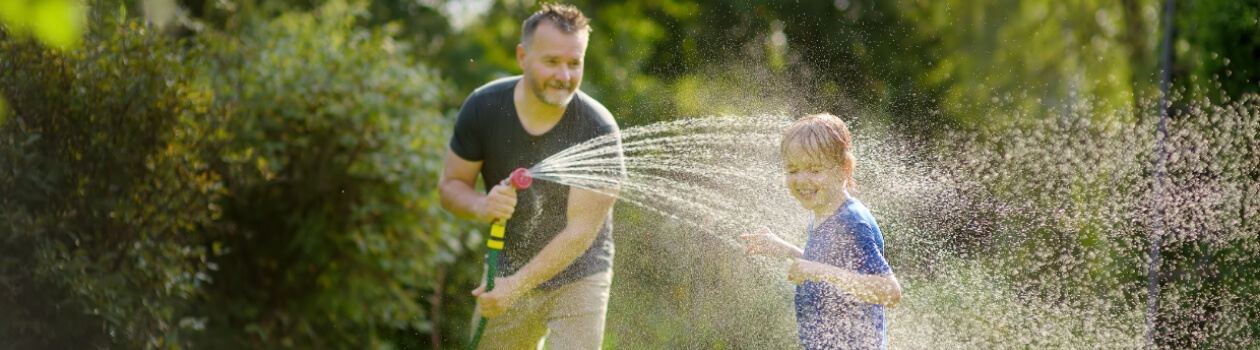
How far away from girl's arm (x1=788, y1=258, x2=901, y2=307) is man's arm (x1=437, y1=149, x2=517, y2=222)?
0.93 meters

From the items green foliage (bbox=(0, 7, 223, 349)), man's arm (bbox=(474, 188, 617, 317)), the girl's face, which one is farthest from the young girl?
green foliage (bbox=(0, 7, 223, 349))

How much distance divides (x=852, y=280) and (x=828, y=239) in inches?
8.6

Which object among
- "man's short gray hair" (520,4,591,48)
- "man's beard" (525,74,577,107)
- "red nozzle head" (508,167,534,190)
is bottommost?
"red nozzle head" (508,167,534,190)

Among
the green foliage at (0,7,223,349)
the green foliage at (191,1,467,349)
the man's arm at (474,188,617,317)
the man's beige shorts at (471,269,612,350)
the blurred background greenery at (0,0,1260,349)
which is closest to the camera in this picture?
the man's arm at (474,188,617,317)

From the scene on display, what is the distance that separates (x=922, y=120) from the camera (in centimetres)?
691

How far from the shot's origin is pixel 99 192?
4.05 meters

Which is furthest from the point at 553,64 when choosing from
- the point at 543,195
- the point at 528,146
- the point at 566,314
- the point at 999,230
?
the point at 999,230

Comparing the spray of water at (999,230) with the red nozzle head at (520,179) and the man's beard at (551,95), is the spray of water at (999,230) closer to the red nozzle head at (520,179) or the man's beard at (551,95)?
the man's beard at (551,95)

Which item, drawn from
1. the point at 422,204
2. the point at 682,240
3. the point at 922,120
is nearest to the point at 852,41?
the point at 922,120

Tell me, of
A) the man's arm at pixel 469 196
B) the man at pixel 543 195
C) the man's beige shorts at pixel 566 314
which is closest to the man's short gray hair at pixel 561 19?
the man at pixel 543 195

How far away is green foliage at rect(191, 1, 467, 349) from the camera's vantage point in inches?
218

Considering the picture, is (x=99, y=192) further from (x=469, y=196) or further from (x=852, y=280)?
(x=852, y=280)

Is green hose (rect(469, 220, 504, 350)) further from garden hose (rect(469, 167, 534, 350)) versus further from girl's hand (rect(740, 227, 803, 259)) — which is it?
girl's hand (rect(740, 227, 803, 259))

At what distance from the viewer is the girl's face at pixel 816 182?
110 inches
